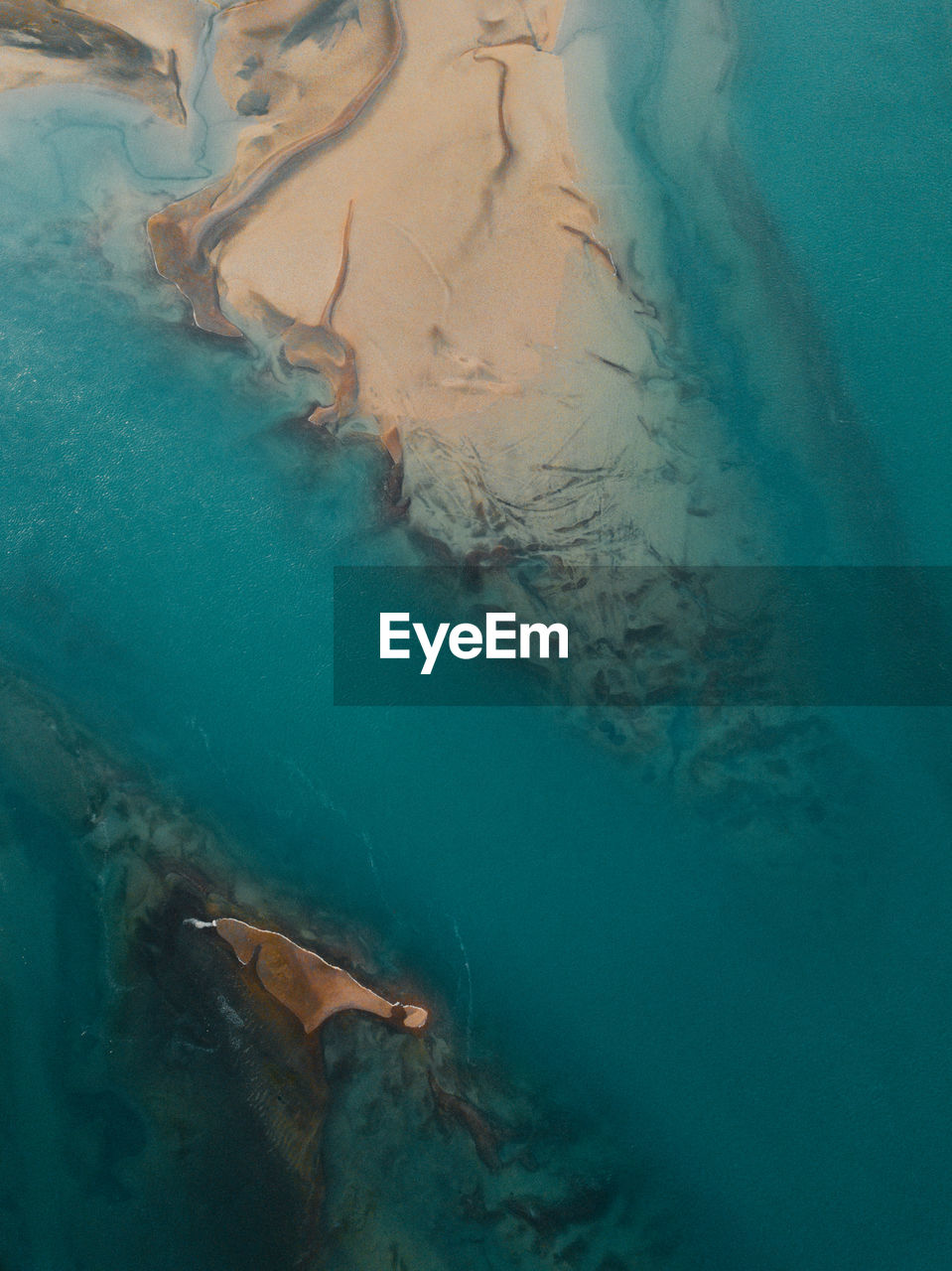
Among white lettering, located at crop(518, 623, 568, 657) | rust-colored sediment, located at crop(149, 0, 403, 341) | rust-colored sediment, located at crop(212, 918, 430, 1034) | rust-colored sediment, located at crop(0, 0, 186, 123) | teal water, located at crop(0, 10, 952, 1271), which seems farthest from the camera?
rust-colored sediment, located at crop(0, 0, 186, 123)

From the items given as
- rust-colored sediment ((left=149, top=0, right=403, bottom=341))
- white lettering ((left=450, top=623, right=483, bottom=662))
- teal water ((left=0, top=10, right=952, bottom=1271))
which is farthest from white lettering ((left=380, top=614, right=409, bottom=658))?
rust-colored sediment ((left=149, top=0, right=403, bottom=341))

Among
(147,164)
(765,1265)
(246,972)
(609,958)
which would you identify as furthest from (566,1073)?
(147,164)

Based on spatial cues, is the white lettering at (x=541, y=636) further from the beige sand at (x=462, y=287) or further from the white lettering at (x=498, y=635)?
the beige sand at (x=462, y=287)

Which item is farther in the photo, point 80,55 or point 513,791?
point 80,55

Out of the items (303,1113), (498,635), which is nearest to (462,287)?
(498,635)

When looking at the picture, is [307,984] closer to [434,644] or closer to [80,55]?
[434,644]

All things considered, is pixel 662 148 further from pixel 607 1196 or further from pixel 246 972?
pixel 607 1196

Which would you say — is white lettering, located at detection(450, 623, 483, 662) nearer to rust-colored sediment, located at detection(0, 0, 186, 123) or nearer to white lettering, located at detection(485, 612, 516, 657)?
white lettering, located at detection(485, 612, 516, 657)
